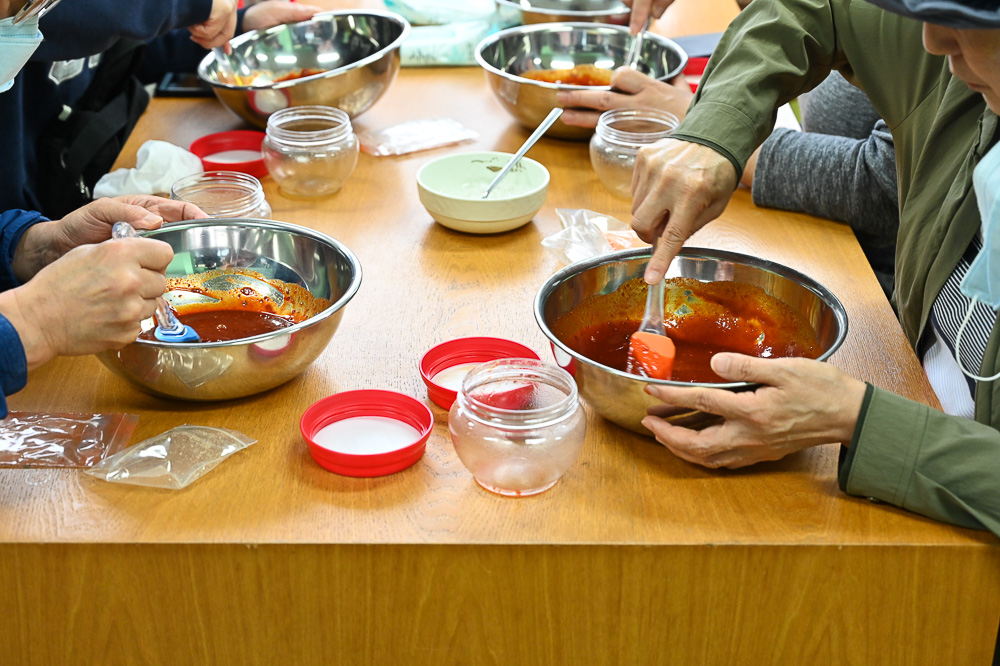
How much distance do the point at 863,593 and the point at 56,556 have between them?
932mm

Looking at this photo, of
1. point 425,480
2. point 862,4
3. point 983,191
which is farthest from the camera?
point 862,4

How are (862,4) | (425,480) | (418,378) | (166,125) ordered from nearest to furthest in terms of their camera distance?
(425,480)
(418,378)
(862,4)
(166,125)

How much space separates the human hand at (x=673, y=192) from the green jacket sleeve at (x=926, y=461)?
0.35m

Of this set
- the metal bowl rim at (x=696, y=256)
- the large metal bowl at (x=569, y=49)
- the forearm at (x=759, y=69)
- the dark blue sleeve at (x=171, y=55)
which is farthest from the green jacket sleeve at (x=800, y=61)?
the dark blue sleeve at (x=171, y=55)

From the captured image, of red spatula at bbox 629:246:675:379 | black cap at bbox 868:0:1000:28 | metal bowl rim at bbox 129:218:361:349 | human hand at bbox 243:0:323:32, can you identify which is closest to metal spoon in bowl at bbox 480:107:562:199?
metal bowl rim at bbox 129:218:361:349

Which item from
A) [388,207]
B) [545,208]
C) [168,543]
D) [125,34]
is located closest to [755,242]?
[545,208]

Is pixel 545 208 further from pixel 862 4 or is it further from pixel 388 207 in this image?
pixel 862 4

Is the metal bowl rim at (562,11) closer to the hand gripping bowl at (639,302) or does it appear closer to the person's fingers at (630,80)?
the person's fingers at (630,80)

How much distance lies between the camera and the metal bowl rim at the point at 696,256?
3.79 ft

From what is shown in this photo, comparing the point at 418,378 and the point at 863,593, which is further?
the point at 418,378

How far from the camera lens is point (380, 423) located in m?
1.27

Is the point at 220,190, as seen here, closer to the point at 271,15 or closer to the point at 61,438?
the point at 61,438

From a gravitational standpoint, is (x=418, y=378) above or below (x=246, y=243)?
below

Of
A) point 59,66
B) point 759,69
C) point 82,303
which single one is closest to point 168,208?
point 82,303
